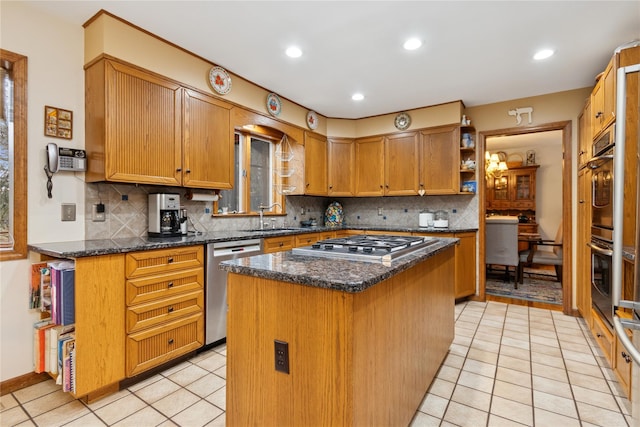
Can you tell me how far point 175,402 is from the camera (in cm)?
192

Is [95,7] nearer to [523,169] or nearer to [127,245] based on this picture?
[127,245]

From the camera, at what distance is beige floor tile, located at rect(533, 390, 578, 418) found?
185 centimetres

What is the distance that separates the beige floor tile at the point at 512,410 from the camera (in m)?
1.78

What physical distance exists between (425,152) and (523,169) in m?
4.39

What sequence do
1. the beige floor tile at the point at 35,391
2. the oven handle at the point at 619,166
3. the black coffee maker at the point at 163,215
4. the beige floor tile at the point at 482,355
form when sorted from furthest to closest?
the black coffee maker at the point at 163,215 < the beige floor tile at the point at 482,355 < the beige floor tile at the point at 35,391 < the oven handle at the point at 619,166

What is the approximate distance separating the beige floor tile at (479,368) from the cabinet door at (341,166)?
9.28ft

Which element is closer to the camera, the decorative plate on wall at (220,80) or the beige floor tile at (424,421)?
the beige floor tile at (424,421)

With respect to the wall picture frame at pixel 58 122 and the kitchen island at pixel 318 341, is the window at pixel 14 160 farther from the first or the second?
the kitchen island at pixel 318 341

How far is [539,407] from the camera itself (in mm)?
1889

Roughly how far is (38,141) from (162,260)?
1.16 meters

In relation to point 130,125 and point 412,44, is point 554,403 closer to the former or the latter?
point 412,44

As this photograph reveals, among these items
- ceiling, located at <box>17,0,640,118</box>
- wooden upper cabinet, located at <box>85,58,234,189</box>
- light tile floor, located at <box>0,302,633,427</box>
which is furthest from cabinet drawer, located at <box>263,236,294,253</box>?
ceiling, located at <box>17,0,640,118</box>

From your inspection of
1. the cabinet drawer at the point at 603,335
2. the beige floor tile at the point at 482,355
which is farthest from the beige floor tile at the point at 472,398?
the cabinet drawer at the point at 603,335

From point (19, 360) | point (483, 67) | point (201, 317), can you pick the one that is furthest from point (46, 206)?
point (483, 67)
